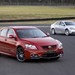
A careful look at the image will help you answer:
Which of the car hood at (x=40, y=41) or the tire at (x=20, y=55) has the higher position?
the car hood at (x=40, y=41)

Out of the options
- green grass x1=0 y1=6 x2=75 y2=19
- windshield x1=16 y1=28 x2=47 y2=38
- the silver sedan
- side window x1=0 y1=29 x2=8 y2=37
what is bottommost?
green grass x1=0 y1=6 x2=75 y2=19

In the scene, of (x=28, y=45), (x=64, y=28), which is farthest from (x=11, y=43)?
(x=64, y=28)

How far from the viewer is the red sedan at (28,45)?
→ 15.1 metres

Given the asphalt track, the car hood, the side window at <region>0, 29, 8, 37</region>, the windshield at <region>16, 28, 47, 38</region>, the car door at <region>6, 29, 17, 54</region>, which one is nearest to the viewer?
the asphalt track

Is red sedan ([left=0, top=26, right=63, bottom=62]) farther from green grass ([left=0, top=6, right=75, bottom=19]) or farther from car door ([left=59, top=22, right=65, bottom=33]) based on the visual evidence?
green grass ([left=0, top=6, right=75, bottom=19])

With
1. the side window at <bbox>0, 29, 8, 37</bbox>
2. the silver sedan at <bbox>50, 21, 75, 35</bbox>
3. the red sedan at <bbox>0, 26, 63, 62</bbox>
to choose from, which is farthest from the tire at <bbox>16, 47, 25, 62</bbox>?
the silver sedan at <bbox>50, 21, 75, 35</bbox>

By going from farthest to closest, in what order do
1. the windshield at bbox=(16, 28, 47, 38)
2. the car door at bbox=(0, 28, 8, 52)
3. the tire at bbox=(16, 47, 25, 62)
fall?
1. the car door at bbox=(0, 28, 8, 52)
2. the windshield at bbox=(16, 28, 47, 38)
3. the tire at bbox=(16, 47, 25, 62)

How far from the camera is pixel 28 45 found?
15.2 meters

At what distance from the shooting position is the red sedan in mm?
15086

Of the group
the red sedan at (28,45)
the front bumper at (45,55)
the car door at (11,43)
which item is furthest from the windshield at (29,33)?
the front bumper at (45,55)

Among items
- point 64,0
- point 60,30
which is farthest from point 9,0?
point 60,30

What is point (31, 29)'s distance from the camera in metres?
16.7

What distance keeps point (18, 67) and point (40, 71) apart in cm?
137

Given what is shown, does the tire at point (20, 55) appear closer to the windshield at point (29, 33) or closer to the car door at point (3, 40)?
the windshield at point (29, 33)
